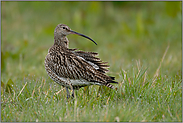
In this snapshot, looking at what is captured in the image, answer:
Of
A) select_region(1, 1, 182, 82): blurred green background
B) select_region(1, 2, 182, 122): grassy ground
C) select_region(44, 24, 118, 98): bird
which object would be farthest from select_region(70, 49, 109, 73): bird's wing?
select_region(1, 1, 182, 82): blurred green background

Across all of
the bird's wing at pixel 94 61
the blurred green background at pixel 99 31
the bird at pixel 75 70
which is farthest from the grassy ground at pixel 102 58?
the bird's wing at pixel 94 61

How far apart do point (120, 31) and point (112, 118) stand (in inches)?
291

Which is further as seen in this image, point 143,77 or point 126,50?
point 126,50

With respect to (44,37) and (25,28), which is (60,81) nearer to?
(44,37)

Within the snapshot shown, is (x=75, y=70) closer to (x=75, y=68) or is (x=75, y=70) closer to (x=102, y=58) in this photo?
(x=75, y=68)

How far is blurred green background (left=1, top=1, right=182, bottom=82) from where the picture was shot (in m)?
8.63

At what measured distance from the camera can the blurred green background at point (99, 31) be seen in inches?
340

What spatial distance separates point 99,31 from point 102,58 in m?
2.47

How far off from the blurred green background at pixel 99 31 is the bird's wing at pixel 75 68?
2.45 m

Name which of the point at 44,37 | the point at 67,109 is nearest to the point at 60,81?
the point at 67,109

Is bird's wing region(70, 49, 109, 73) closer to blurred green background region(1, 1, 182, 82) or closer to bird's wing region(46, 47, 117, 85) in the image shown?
bird's wing region(46, 47, 117, 85)

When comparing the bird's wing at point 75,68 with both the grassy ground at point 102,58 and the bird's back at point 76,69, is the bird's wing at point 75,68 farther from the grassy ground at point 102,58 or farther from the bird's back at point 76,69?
the grassy ground at point 102,58

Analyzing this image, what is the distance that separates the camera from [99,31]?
11.4 metres

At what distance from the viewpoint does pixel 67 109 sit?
4.18 m
